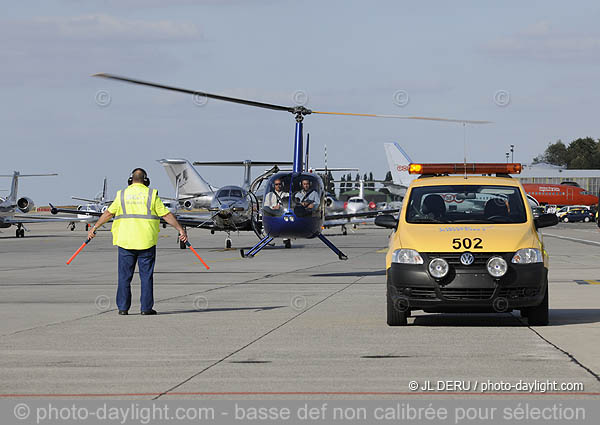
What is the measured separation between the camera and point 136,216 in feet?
47.7

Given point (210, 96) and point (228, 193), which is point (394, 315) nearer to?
point (210, 96)

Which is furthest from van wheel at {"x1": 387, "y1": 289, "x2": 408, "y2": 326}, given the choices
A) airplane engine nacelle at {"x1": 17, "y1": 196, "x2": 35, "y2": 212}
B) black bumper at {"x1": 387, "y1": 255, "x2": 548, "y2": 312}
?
airplane engine nacelle at {"x1": 17, "y1": 196, "x2": 35, "y2": 212}

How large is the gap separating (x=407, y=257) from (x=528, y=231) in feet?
5.31

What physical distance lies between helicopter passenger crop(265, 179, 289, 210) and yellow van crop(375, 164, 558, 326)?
10887mm

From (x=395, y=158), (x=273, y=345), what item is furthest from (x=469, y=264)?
(x=395, y=158)

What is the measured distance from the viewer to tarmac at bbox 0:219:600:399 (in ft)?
27.7

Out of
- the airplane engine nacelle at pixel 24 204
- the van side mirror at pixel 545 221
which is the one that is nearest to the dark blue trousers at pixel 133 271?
the van side mirror at pixel 545 221

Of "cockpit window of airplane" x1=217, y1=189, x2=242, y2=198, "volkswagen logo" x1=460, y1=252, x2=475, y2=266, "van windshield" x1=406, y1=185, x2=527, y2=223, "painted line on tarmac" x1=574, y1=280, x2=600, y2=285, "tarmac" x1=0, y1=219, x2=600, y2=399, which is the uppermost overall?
"cockpit window of airplane" x1=217, y1=189, x2=242, y2=198

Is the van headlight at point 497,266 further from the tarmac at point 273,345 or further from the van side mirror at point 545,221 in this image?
the van side mirror at point 545,221

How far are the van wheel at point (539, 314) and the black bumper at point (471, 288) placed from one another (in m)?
0.29

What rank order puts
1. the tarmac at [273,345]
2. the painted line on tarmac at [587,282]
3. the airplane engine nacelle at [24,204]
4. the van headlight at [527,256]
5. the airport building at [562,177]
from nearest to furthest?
the tarmac at [273,345] → the van headlight at [527,256] → the painted line on tarmac at [587,282] → the airplane engine nacelle at [24,204] → the airport building at [562,177]

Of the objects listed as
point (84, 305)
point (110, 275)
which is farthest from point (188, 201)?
point (84, 305)

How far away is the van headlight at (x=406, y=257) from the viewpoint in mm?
12351

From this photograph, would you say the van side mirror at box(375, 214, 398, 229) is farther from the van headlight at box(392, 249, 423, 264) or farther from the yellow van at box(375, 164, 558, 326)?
the van headlight at box(392, 249, 423, 264)
